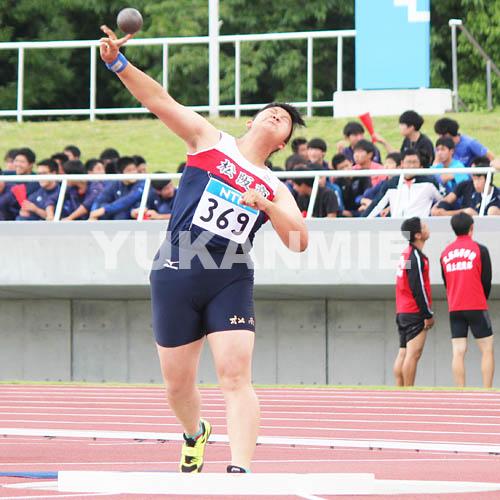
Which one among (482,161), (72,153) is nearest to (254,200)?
(482,161)

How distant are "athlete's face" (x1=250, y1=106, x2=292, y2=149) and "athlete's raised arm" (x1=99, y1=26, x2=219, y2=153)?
240 millimetres

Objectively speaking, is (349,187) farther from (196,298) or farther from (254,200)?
(254,200)

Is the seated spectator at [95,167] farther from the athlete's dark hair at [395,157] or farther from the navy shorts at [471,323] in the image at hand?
the navy shorts at [471,323]

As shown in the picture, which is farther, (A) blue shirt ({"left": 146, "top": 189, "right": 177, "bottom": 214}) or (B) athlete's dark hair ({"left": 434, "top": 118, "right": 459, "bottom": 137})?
(A) blue shirt ({"left": 146, "top": 189, "right": 177, "bottom": 214})

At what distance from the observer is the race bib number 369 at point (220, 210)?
24.8 ft

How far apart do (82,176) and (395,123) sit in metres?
7.79

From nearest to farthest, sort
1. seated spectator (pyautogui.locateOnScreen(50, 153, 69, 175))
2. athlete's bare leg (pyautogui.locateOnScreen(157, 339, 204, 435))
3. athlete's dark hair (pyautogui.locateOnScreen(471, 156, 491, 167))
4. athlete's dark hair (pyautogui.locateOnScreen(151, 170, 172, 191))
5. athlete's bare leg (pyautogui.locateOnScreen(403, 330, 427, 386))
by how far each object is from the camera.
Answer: athlete's bare leg (pyautogui.locateOnScreen(157, 339, 204, 435))
athlete's bare leg (pyautogui.locateOnScreen(403, 330, 427, 386))
athlete's dark hair (pyautogui.locateOnScreen(471, 156, 491, 167))
athlete's dark hair (pyautogui.locateOnScreen(151, 170, 172, 191))
seated spectator (pyautogui.locateOnScreen(50, 153, 69, 175))

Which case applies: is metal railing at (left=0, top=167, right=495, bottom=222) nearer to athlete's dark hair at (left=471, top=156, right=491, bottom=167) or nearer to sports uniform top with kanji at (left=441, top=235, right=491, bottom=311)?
athlete's dark hair at (left=471, top=156, right=491, bottom=167)

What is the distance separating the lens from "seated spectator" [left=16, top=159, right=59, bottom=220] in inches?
737

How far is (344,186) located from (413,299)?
8.26 feet

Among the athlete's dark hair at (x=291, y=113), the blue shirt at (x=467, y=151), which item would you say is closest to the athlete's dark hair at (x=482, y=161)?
the blue shirt at (x=467, y=151)

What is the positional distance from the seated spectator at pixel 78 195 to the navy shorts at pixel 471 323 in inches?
198

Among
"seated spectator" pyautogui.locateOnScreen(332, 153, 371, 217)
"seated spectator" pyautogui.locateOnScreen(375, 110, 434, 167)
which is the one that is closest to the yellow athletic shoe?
"seated spectator" pyautogui.locateOnScreen(375, 110, 434, 167)

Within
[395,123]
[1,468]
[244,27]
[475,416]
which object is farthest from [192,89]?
[1,468]
